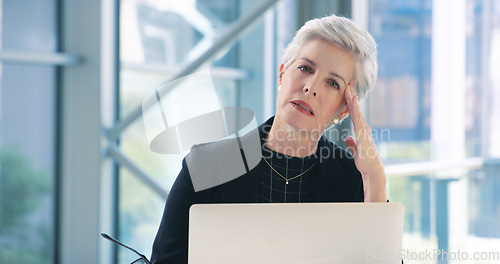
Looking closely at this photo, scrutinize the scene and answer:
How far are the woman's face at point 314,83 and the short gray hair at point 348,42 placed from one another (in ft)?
0.05

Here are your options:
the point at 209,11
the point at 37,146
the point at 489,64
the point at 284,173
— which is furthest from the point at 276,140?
the point at 209,11

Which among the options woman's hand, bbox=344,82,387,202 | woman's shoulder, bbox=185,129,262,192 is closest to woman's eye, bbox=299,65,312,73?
woman's hand, bbox=344,82,387,202

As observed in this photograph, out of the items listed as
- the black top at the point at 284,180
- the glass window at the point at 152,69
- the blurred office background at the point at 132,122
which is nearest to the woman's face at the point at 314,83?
the black top at the point at 284,180

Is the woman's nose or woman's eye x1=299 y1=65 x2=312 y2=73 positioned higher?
woman's eye x1=299 y1=65 x2=312 y2=73

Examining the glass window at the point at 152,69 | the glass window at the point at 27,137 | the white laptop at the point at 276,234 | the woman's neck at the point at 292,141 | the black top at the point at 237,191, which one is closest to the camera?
the white laptop at the point at 276,234

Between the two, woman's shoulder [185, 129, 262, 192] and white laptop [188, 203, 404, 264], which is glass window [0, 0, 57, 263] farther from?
white laptop [188, 203, 404, 264]

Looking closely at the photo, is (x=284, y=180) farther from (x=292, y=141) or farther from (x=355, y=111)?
(x=355, y=111)

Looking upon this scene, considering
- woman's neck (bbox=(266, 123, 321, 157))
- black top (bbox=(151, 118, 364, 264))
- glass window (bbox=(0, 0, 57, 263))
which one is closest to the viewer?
black top (bbox=(151, 118, 364, 264))

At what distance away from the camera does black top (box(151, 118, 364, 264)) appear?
1.37 metres

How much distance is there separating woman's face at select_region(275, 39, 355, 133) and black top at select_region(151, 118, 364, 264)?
137 millimetres

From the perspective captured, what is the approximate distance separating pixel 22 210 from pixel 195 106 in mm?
1220

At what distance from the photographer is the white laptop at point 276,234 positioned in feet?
3.07

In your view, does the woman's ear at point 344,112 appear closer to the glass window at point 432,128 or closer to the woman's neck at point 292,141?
the woman's neck at point 292,141

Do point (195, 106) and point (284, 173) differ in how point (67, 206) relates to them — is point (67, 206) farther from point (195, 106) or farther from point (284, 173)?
point (284, 173)
